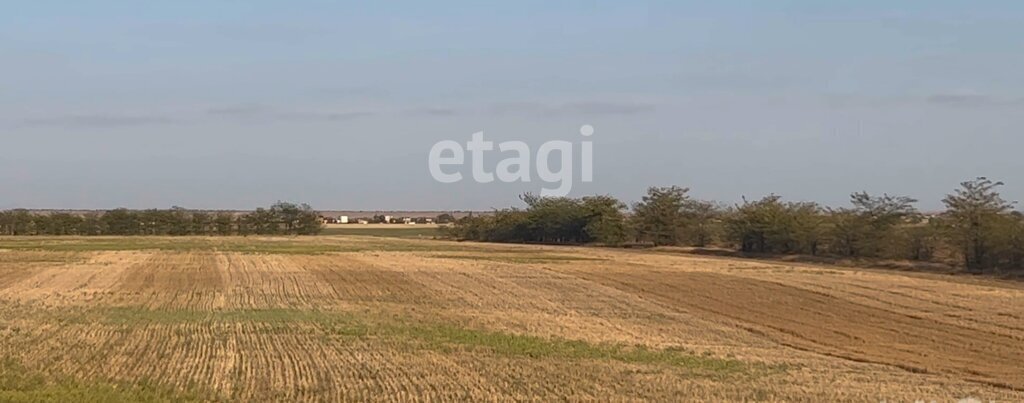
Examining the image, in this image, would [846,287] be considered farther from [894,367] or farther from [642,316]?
[894,367]

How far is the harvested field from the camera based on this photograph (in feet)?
51.3

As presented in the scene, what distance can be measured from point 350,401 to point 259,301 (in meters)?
18.3

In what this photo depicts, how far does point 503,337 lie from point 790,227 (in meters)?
52.2

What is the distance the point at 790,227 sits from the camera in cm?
7144

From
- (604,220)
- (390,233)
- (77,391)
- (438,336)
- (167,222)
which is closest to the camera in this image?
(77,391)

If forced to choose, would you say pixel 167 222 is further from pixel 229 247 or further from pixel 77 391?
pixel 77 391

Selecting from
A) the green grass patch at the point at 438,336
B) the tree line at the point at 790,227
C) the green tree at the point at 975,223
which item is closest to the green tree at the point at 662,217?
the tree line at the point at 790,227

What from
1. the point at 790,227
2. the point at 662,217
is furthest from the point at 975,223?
the point at 662,217

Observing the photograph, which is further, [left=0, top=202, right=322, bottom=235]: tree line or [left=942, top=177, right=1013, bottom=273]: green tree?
[left=0, top=202, right=322, bottom=235]: tree line

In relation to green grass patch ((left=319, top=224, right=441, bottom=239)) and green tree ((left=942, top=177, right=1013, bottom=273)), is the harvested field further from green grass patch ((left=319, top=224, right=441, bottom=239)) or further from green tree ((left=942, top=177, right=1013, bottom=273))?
green grass patch ((left=319, top=224, right=441, bottom=239))

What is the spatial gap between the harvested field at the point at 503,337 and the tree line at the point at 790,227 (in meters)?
8.96

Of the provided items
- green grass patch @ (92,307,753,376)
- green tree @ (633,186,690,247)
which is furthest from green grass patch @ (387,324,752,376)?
green tree @ (633,186,690,247)

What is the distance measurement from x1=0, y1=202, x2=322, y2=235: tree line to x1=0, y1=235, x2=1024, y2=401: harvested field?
92323mm

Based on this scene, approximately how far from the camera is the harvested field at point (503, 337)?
15648 millimetres
